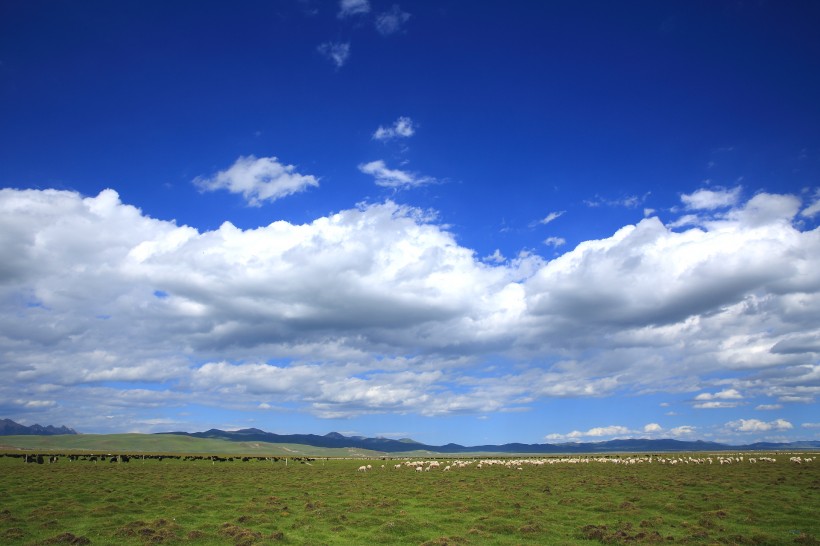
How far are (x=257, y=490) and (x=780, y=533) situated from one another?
38.6 metres

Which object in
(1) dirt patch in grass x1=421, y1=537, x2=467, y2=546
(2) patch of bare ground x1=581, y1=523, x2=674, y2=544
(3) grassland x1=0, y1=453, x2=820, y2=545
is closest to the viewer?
(1) dirt patch in grass x1=421, y1=537, x2=467, y2=546

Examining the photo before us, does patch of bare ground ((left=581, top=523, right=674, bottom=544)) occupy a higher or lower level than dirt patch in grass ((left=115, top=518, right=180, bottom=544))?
higher

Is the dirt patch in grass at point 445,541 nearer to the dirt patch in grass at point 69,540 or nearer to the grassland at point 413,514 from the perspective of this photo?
the grassland at point 413,514

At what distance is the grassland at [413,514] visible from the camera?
77.6ft

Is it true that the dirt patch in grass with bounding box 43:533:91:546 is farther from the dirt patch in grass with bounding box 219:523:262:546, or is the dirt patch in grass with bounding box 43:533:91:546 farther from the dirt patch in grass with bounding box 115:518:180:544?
the dirt patch in grass with bounding box 219:523:262:546

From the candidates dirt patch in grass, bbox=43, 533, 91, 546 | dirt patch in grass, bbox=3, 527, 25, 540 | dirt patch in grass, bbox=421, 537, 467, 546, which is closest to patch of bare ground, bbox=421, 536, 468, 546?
dirt patch in grass, bbox=421, 537, 467, 546

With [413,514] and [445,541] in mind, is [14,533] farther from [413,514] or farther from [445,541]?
[413,514]

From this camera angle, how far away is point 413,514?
31016 millimetres

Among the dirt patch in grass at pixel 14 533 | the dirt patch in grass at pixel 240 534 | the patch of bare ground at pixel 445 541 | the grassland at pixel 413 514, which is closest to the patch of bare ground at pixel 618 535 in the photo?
the grassland at pixel 413 514

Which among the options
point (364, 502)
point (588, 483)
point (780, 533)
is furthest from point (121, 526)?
point (588, 483)

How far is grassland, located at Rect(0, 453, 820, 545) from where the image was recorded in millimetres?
23641

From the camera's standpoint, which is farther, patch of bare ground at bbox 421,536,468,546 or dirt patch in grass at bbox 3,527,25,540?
dirt patch in grass at bbox 3,527,25,540

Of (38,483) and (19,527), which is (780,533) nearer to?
(19,527)

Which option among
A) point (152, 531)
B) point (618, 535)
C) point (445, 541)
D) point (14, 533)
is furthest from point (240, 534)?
point (618, 535)
